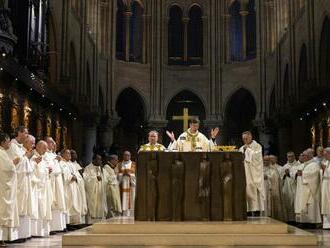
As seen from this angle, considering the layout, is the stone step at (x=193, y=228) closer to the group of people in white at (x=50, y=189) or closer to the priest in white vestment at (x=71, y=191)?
the group of people in white at (x=50, y=189)

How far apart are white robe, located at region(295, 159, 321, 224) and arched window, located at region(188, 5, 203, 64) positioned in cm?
2136

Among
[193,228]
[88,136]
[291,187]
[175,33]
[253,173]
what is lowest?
[193,228]

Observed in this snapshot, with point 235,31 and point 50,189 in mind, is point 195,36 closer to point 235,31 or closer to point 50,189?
point 235,31

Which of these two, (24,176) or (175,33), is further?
(175,33)

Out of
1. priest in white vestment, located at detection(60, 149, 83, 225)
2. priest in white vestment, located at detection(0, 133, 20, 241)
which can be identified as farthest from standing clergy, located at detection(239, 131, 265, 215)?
priest in white vestment, located at detection(0, 133, 20, 241)

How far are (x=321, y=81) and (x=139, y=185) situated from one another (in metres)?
13.0

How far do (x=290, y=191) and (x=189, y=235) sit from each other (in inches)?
319

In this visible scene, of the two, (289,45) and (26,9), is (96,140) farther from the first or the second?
(26,9)

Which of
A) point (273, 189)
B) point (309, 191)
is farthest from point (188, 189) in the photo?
point (273, 189)

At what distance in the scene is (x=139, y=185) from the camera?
29.6 ft

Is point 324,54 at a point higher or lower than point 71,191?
higher

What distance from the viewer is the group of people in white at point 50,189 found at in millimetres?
9334

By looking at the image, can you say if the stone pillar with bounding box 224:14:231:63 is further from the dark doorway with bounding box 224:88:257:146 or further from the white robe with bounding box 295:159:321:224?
the white robe with bounding box 295:159:321:224

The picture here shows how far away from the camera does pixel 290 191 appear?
15.5 m
